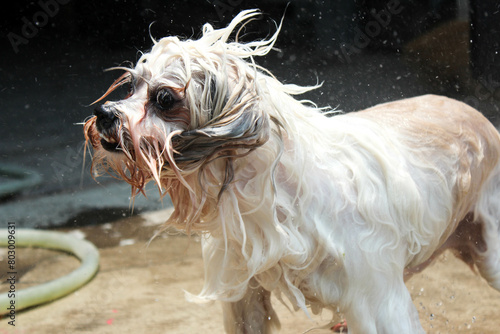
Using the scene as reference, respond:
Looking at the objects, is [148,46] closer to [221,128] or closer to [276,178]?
[276,178]

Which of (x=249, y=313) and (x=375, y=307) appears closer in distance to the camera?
(x=375, y=307)

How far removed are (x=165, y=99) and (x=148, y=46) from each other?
4916mm

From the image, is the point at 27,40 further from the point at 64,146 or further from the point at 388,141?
the point at 388,141

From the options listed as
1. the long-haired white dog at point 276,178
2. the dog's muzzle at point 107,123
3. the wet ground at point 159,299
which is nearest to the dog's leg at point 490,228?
the long-haired white dog at point 276,178

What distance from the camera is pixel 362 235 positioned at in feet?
9.40

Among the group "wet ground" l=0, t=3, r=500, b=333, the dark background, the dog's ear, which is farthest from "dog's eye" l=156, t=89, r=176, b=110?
the dark background

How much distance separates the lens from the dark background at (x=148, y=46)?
22.1ft

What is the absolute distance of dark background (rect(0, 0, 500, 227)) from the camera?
22.1 feet

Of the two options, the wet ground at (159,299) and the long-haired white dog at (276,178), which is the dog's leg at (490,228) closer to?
the long-haired white dog at (276,178)

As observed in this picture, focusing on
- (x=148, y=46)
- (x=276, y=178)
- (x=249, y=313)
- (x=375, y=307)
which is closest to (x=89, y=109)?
(x=148, y=46)

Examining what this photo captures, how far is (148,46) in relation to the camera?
7.18 meters

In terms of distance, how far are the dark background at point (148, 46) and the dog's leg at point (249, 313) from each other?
12.3 feet

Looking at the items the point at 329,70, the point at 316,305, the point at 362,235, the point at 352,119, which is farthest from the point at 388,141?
the point at 329,70

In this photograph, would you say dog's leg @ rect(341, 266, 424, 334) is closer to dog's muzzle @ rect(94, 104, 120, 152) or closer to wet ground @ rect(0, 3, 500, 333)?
dog's muzzle @ rect(94, 104, 120, 152)
